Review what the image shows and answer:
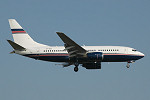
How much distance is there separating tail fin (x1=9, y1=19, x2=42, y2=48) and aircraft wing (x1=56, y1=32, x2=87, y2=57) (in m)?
9.52

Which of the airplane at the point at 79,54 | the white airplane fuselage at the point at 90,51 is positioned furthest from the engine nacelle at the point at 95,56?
the white airplane fuselage at the point at 90,51

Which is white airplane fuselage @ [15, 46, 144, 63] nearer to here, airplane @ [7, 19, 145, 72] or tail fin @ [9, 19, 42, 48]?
airplane @ [7, 19, 145, 72]

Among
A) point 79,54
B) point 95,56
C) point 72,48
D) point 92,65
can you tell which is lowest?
point 92,65

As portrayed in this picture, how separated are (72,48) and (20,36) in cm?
1462

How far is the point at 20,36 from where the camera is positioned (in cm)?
7394

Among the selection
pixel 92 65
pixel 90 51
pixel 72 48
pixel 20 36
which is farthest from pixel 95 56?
pixel 20 36

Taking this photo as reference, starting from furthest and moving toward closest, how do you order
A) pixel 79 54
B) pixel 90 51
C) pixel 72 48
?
pixel 90 51, pixel 79 54, pixel 72 48

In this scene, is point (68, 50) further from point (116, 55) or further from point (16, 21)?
point (16, 21)

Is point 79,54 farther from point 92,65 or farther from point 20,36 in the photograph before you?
point 20,36

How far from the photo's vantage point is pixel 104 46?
2677 inches

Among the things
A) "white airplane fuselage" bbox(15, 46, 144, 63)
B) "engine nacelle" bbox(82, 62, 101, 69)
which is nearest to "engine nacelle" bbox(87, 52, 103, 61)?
"white airplane fuselage" bbox(15, 46, 144, 63)

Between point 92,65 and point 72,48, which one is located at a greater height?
point 72,48

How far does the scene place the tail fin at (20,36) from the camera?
72688 millimetres

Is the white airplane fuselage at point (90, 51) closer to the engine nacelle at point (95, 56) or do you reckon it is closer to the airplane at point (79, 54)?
the airplane at point (79, 54)
